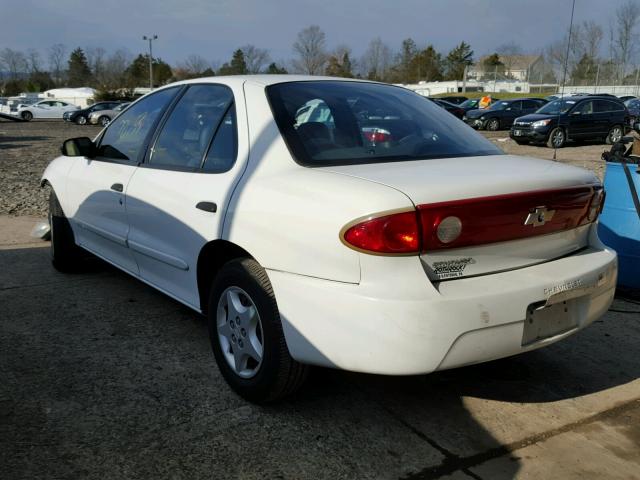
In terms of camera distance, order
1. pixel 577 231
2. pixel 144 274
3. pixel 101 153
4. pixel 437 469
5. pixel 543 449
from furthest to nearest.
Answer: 1. pixel 101 153
2. pixel 144 274
3. pixel 577 231
4. pixel 543 449
5. pixel 437 469

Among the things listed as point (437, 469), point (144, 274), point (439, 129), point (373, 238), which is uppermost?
point (439, 129)

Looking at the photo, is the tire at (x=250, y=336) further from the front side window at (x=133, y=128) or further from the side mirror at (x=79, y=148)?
the side mirror at (x=79, y=148)

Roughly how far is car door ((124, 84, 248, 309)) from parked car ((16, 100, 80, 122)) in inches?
1466

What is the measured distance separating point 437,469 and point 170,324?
215 centimetres

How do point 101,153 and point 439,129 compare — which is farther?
point 101,153

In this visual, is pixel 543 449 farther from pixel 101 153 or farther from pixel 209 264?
pixel 101 153

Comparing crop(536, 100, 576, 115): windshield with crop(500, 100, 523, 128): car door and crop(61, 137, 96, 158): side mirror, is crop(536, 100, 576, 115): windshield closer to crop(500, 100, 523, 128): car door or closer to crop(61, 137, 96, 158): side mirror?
crop(500, 100, 523, 128): car door

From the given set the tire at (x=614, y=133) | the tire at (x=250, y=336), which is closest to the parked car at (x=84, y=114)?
the tire at (x=614, y=133)

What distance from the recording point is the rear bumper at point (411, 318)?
228 centimetres

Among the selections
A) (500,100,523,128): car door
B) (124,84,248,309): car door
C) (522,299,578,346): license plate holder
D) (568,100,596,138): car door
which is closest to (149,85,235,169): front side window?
(124,84,248,309): car door

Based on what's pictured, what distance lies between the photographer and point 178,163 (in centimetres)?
345

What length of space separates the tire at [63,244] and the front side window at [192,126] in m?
1.67

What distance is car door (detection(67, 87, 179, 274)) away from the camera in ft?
12.8

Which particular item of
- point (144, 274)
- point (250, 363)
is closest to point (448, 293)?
point (250, 363)
